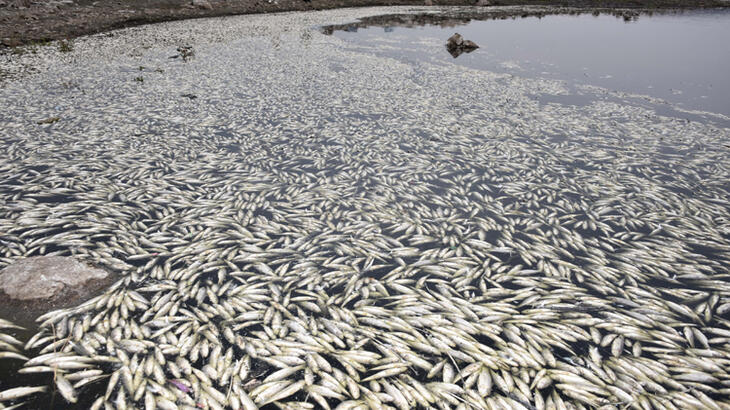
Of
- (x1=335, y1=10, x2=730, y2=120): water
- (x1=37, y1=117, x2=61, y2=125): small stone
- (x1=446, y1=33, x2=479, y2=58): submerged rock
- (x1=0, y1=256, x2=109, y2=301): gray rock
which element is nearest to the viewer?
(x1=0, y1=256, x2=109, y2=301): gray rock

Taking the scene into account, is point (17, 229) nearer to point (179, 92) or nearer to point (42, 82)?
point (179, 92)

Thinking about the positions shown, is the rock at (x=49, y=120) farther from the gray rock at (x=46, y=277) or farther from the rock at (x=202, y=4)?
the rock at (x=202, y=4)

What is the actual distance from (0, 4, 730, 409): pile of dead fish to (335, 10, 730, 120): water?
9.21 meters

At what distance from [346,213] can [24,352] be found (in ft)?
21.0

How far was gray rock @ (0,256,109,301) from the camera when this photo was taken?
6.23 metres

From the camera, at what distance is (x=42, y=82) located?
62.0 feet

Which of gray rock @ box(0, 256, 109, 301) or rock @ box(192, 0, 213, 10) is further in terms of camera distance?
rock @ box(192, 0, 213, 10)

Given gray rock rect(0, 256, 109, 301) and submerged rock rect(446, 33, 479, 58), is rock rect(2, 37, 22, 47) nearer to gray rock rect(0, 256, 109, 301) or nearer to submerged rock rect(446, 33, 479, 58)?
gray rock rect(0, 256, 109, 301)

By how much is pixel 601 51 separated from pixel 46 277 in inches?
1612

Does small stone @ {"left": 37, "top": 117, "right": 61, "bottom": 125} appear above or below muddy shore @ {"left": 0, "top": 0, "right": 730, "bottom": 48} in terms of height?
below

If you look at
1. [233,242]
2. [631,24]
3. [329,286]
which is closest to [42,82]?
[233,242]

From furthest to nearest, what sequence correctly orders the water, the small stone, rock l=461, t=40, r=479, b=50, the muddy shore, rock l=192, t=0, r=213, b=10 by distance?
rock l=192, t=0, r=213, b=10
rock l=461, t=40, r=479, b=50
the muddy shore
the water
the small stone

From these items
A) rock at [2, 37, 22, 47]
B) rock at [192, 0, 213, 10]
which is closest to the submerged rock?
rock at [192, 0, 213, 10]

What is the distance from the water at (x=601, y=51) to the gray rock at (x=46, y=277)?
1019 inches
